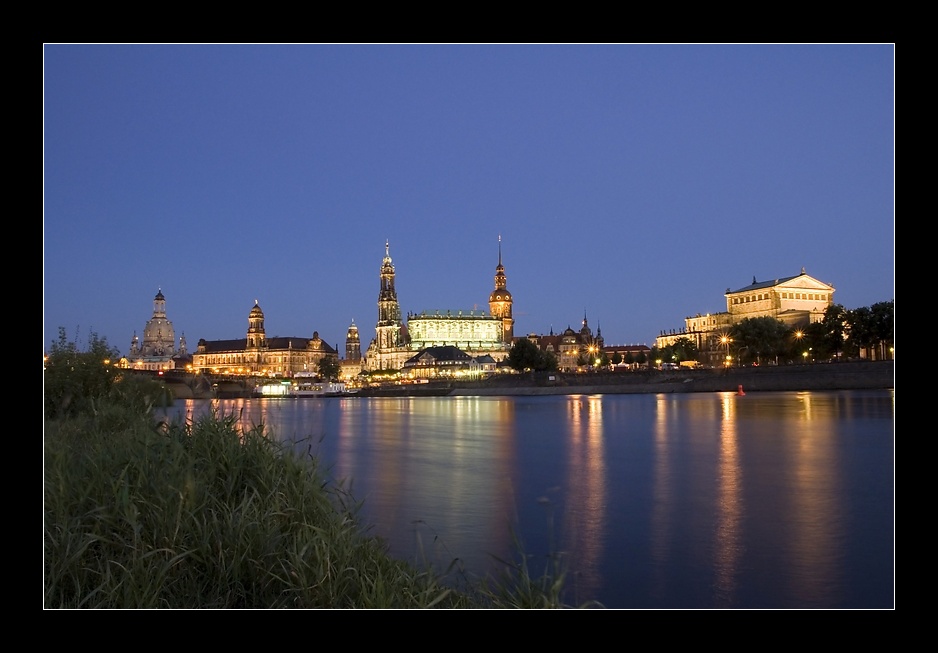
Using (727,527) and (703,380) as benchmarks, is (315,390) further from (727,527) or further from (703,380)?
(727,527)

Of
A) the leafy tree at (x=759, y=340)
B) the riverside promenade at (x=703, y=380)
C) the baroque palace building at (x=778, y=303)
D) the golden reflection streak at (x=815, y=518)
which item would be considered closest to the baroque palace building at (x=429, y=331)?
the baroque palace building at (x=778, y=303)

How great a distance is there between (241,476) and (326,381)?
17161 cm

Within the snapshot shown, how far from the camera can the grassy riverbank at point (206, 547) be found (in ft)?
18.6

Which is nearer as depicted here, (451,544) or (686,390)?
(451,544)

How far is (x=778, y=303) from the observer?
417 feet

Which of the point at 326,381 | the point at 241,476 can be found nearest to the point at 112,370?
the point at 241,476

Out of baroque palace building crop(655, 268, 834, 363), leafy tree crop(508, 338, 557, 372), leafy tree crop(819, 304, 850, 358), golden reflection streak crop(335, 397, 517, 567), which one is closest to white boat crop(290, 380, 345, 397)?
leafy tree crop(508, 338, 557, 372)

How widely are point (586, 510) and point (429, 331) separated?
153665mm

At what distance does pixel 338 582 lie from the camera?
6078 mm

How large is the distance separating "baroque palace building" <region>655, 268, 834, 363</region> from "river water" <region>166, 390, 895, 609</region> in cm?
9612

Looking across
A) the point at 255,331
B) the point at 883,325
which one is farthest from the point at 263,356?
the point at 883,325

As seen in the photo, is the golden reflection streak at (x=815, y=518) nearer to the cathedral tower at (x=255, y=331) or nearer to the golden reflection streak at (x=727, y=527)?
the golden reflection streak at (x=727, y=527)
